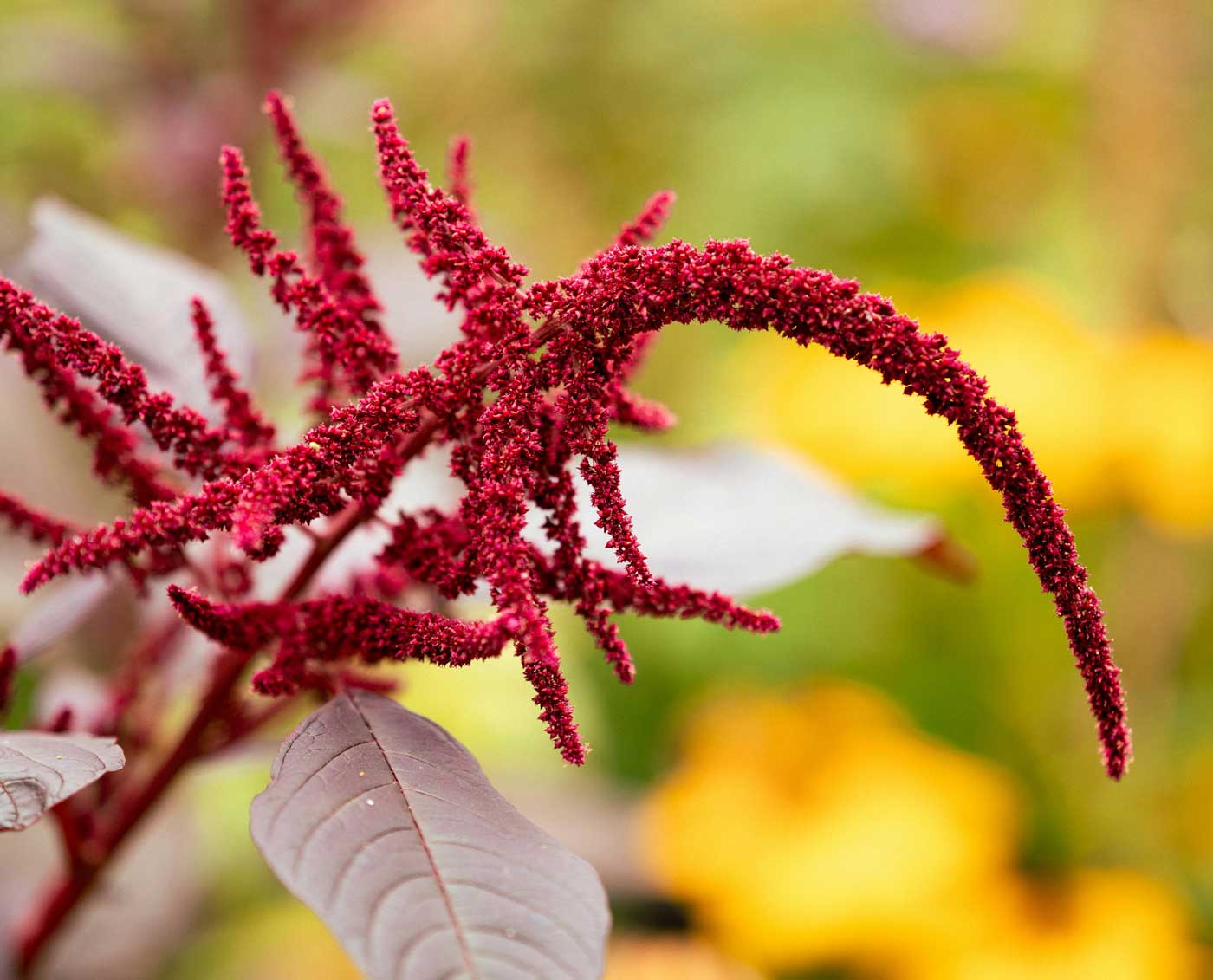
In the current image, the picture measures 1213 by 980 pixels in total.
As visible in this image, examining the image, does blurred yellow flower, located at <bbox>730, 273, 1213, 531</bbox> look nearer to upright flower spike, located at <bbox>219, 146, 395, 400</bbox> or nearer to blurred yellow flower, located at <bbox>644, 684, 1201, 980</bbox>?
blurred yellow flower, located at <bbox>644, 684, 1201, 980</bbox>

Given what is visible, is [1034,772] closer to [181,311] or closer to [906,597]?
[906,597]

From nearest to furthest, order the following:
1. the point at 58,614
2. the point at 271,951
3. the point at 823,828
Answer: the point at 58,614, the point at 271,951, the point at 823,828

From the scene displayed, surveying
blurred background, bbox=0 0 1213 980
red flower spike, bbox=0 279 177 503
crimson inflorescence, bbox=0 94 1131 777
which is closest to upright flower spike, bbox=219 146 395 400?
crimson inflorescence, bbox=0 94 1131 777

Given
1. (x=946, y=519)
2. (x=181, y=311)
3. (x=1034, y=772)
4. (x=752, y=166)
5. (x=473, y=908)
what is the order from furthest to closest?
1. (x=752, y=166)
2. (x=946, y=519)
3. (x=1034, y=772)
4. (x=181, y=311)
5. (x=473, y=908)

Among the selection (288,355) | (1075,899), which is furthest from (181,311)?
(1075,899)

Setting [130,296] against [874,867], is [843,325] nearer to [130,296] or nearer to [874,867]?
[130,296]

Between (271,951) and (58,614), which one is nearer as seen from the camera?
(58,614)

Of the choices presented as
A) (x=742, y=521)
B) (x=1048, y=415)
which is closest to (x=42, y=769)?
(x=742, y=521)
